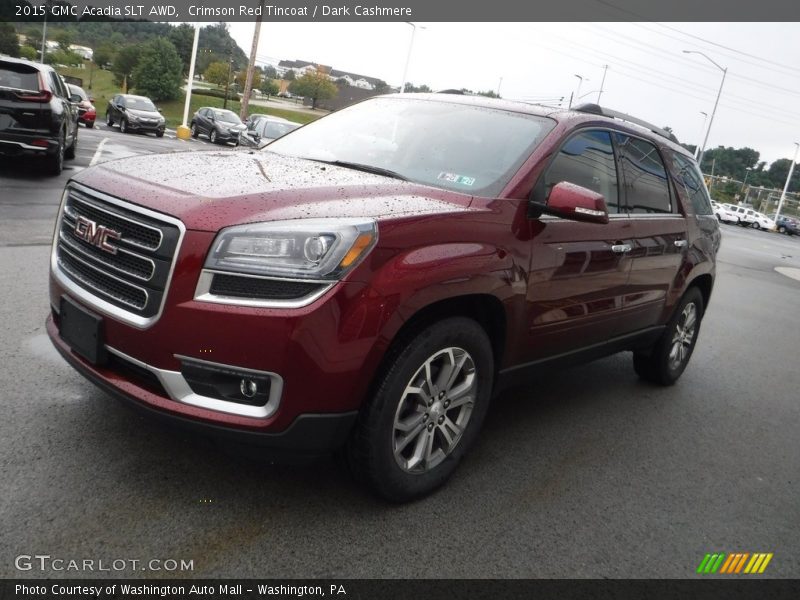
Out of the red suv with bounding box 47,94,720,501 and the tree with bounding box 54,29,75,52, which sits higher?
the tree with bounding box 54,29,75,52

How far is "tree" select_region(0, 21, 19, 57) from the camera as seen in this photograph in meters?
61.6

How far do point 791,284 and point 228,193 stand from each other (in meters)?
15.7

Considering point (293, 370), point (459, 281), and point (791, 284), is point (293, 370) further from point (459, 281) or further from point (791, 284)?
point (791, 284)

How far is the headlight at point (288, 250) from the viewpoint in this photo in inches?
95.8

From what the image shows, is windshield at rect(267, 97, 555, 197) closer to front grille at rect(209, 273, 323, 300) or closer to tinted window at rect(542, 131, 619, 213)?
tinted window at rect(542, 131, 619, 213)

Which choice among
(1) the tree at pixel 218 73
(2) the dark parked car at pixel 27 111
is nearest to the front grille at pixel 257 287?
(2) the dark parked car at pixel 27 111

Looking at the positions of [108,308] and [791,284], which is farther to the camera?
[791,284]

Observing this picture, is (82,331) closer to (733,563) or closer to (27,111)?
(733,563)

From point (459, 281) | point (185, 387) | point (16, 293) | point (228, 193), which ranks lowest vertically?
point (16, 293)

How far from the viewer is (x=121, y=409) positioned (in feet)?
11.3

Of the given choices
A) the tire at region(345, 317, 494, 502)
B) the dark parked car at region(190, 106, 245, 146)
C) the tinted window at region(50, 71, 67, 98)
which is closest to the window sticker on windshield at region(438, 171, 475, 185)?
the tire at region(345, 317, 494, 502)

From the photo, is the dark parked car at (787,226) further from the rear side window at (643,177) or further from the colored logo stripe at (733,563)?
the colored logo stripe at (733,563)

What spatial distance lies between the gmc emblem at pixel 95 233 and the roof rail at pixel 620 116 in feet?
8.85
